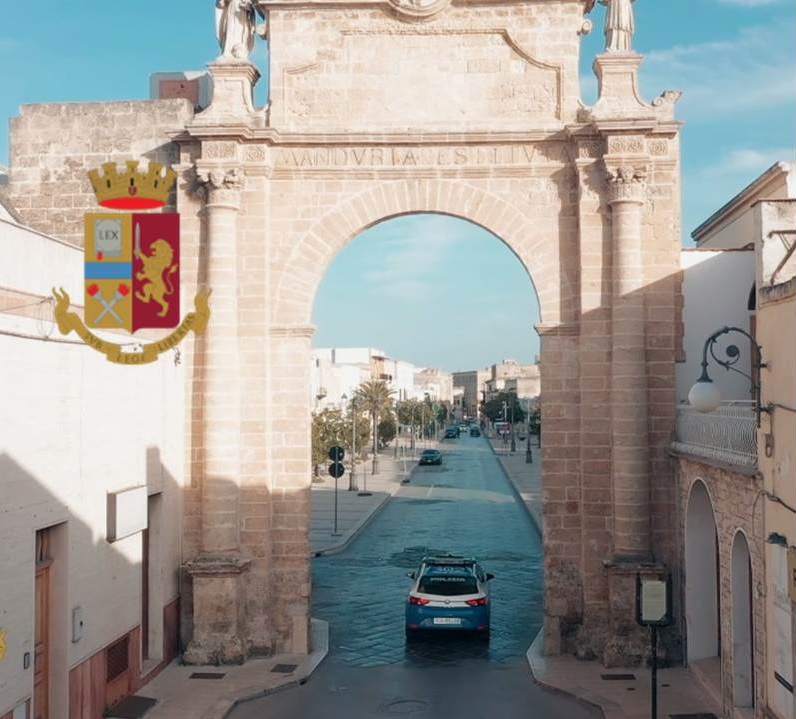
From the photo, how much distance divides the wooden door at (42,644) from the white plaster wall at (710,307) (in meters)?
9.67

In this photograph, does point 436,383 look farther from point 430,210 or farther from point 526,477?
point 430,210

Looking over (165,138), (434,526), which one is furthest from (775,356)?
(434,526)

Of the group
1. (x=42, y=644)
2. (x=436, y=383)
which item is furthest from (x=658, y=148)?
(x=436, y=383)

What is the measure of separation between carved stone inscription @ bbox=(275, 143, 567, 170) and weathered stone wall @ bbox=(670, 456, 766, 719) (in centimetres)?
530

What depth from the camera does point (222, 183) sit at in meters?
14.9

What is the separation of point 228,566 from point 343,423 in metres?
32.6

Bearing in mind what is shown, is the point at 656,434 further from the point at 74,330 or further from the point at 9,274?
the point at 9,274

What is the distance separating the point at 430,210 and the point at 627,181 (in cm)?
312

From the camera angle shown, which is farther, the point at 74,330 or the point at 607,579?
the point at 607,579

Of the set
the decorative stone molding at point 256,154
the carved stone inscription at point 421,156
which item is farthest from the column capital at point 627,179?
the decorative stone molding at point 256,154

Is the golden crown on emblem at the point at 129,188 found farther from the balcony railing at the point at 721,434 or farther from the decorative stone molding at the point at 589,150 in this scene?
the balcony railing at the point at 721,434

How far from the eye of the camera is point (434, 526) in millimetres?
30172

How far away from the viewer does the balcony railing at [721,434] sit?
10.7 metres

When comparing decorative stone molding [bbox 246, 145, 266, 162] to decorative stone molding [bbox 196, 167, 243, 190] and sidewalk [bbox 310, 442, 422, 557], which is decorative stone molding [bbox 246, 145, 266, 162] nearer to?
decorative stone molding [bbox 196, 167, 243, 190]
